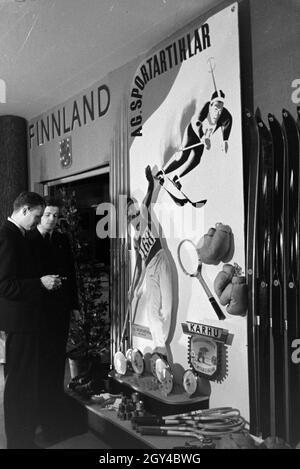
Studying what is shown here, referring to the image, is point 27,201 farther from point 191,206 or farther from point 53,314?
point 191,206

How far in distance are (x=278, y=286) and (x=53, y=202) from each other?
2.27 ft

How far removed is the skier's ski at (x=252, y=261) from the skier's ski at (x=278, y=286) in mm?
60

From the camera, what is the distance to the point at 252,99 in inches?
53.1

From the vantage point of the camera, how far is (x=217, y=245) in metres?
1.36

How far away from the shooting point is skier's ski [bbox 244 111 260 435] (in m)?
1.28

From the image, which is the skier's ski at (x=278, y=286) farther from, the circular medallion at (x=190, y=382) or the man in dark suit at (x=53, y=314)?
the man in dark suit at (x=53, y=314)

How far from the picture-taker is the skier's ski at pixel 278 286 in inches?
47.4

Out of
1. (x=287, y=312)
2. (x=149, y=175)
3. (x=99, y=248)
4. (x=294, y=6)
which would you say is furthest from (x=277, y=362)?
(x=294, y=6)

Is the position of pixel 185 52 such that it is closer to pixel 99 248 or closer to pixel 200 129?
pixel 200 129

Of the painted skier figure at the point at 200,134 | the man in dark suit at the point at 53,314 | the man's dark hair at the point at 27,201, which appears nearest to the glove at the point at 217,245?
the painted skier figure at the point at 200,134

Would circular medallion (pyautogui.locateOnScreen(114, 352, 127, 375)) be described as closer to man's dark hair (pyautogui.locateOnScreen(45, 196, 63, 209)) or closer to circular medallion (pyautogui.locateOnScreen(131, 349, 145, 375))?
circular medallion (pyautogui.locateOnScreen(131, 349, 145, 375))

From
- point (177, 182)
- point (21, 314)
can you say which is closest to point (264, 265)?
point (177, 182)
